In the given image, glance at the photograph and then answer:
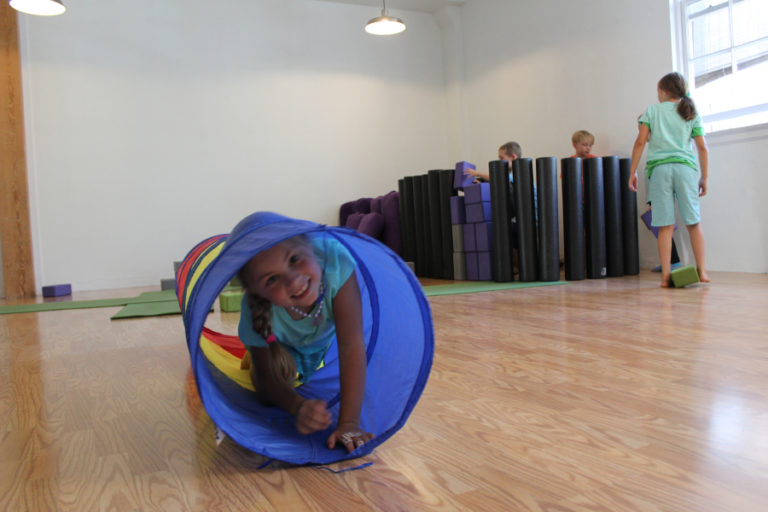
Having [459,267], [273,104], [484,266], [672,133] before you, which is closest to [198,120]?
[273,104]

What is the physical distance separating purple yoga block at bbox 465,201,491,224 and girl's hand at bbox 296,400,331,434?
3739 mm

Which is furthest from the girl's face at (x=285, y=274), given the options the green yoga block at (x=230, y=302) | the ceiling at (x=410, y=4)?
the ceiling at (x=410, y=4)

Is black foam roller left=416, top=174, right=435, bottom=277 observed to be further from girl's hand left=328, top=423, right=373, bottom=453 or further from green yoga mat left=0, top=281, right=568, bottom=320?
girl's hand left=328, top=423, right=373, bottom=453

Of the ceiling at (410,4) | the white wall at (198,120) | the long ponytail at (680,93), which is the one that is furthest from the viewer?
the ceiling at (410,4)

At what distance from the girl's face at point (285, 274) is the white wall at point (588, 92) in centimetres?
435

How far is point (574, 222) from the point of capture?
448 cm

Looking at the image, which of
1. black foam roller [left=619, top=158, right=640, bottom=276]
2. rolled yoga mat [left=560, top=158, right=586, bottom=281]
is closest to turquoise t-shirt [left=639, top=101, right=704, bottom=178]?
rolled yoga mat [left=560, top=158, right=586, bottom=281]

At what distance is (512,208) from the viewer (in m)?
4.60

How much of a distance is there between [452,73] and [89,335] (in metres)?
5.89

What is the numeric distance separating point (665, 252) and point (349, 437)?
3.28 m

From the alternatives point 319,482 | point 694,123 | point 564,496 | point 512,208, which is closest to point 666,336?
point 564,496

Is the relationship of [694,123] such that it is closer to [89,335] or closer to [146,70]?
[89,335]

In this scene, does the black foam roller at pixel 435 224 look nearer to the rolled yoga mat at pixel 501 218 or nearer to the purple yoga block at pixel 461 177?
the purple yoga block at pixel 461 177

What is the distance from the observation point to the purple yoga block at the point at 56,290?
18.4ft
